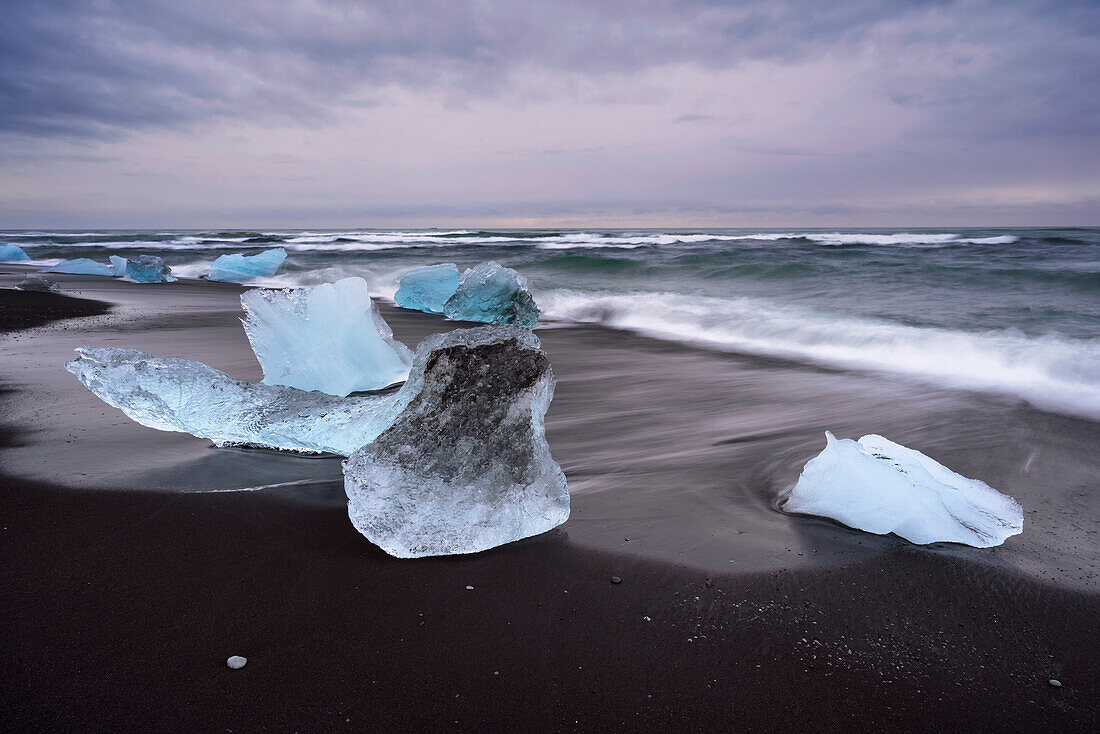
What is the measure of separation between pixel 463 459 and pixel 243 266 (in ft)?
46.1

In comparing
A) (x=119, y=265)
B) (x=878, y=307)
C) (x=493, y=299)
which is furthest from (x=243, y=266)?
(x=878, y=307)

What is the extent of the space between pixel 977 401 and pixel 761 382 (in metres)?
1.34

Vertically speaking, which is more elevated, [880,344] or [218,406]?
[218,406]

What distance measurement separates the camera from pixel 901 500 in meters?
2.06

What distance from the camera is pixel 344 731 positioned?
1.19 m

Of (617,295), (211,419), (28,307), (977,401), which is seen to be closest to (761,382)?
(977,401)

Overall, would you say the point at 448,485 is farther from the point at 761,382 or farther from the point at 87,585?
the point at 761,382

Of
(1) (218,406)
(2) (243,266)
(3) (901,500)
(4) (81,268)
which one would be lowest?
(4) (81,268)

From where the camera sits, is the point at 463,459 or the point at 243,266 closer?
the point at 463,459

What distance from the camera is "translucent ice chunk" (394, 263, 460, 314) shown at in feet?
28.5

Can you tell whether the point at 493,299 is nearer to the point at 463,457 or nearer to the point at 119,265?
the point at 463,457

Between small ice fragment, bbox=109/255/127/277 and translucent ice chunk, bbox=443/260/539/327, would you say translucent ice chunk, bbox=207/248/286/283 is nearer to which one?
small ice fragment, bbox=109/255/127/277

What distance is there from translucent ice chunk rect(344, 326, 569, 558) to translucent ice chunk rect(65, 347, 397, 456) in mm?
420

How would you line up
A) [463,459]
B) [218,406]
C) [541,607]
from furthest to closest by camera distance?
[218,406], [463,459], [541,607]
